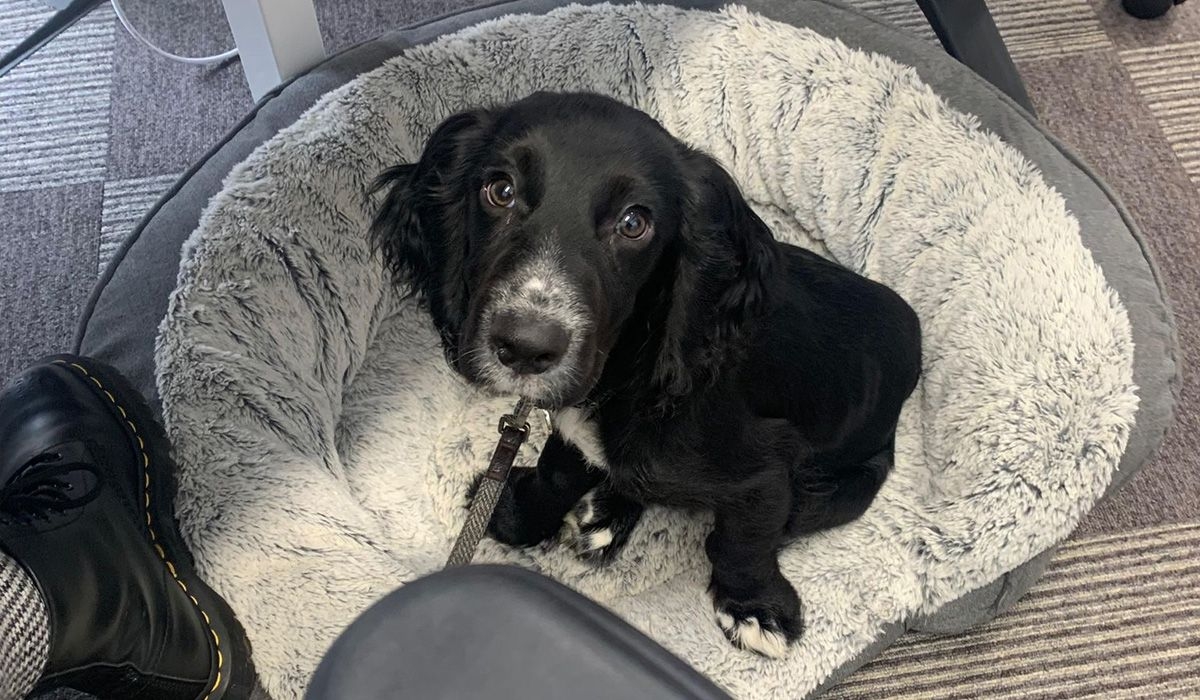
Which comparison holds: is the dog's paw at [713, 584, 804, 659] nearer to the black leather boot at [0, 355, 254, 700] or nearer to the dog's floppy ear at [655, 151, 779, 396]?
the dog's floppy ear at [655, 151, 779, 396]

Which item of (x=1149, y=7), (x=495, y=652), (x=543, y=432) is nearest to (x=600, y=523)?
(x=543, y=432)

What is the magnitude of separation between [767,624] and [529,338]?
0.75m

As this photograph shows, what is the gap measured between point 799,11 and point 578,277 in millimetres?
1375

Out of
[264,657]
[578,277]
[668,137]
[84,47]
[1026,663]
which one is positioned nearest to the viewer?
[578,277]

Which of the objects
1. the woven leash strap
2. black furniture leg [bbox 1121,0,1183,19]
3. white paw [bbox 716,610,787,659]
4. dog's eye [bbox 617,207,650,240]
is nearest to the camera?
dog's eye [bbox 617,207,650,240]

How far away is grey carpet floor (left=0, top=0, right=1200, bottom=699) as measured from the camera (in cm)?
189

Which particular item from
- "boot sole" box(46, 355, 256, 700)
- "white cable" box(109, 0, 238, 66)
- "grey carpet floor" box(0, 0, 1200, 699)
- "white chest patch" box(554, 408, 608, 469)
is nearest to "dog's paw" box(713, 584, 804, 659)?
"grey carpet floor" box(0, 0, 1200, 699)

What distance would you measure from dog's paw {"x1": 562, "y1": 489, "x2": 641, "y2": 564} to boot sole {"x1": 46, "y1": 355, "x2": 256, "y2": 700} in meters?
0.58

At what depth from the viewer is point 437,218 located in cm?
153

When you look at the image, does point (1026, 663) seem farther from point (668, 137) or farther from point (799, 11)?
point (799, 11)

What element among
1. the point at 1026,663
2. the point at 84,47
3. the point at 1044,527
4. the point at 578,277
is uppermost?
the point at 578,277

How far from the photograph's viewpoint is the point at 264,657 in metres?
1.63

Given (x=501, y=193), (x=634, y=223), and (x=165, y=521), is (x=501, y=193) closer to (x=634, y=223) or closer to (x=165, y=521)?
(x=634, y=223)

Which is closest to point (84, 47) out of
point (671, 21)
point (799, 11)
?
point (671, 21)
